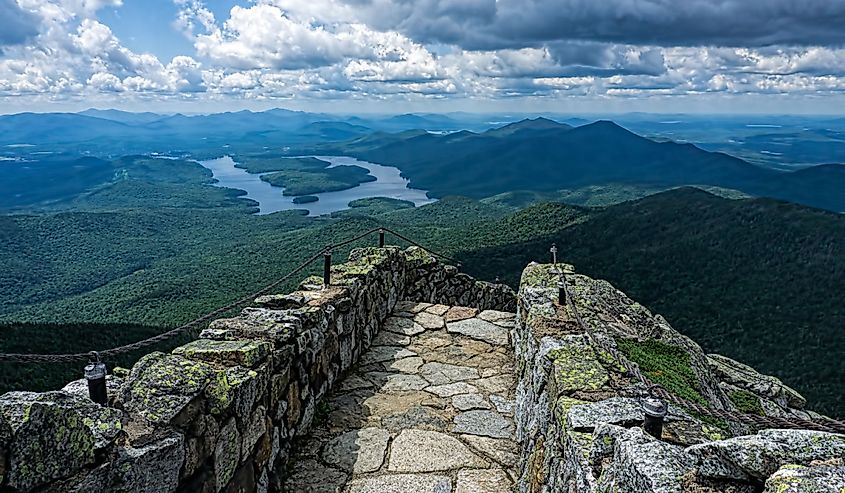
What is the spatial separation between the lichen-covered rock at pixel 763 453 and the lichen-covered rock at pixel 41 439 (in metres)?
2.79

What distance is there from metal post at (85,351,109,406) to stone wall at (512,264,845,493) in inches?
106

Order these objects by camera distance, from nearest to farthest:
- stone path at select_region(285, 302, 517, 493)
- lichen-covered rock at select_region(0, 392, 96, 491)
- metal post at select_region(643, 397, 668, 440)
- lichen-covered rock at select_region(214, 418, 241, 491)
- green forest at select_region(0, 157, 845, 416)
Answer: lichen-covered rock at select_region(0, 392, 96, 491)
metal post at select_region(643, 397, 668, 440)
lichen-covered rock at select_region(214, 418, 241, 491)
stone path at select_region(285, 302, 517, 493)
green forest at select_region(0, 157, 845, 416)

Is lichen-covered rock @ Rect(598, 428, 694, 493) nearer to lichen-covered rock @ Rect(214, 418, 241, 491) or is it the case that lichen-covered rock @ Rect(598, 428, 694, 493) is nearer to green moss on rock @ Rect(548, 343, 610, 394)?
green moss on rock @ Rect(548, 343, 610, 394)

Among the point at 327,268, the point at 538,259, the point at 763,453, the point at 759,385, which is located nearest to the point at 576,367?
the point at 763,453

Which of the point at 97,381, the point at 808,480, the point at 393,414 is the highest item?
the point at 808,480

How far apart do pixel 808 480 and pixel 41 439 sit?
3.06m

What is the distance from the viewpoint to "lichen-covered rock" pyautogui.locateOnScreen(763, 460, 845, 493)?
1842mm

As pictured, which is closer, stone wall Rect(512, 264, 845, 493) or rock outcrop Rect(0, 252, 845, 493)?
stone wall Rect(512, 264, 845, 493)

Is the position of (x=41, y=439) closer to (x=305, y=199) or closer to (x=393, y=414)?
(x=393, y=414)

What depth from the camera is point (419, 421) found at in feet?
19.0

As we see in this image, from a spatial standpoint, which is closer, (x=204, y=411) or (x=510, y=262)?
(x=204, y=411)

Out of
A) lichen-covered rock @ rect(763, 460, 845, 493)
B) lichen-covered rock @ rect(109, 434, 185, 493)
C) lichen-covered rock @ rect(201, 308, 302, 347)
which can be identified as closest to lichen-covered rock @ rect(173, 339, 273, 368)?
lichen-covered rock @ rect(201, 308, 302, 347)

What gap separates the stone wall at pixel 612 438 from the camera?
7.31 feet

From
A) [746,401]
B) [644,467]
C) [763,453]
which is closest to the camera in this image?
[763,453]
